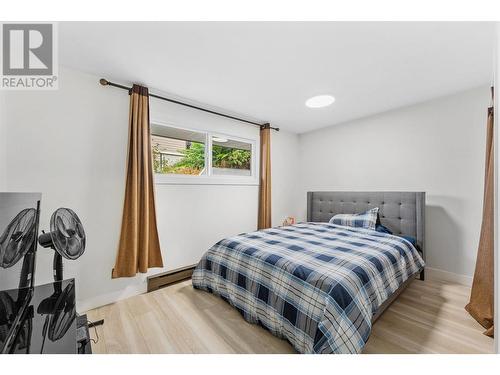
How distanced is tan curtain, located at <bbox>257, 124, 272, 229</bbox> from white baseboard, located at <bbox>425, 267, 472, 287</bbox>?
2.23 meters

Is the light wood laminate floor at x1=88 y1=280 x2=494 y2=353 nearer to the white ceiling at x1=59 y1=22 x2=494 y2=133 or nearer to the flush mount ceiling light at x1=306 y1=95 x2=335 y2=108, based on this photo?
the white ceiling at x1=59 y1=22 x2=494 y2=133

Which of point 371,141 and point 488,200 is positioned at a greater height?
point 371,141

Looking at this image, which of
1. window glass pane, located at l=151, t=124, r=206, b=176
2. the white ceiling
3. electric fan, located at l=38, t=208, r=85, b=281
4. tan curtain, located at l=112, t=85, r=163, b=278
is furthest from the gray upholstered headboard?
electric fan, located at l=38, t=208, r=85, b=281

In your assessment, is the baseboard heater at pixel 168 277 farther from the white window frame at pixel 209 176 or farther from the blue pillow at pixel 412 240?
the blue pillow at pixel 412 240

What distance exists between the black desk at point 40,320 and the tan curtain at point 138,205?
2.85 feet

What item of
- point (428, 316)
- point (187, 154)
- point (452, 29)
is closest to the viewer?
point (452, 29)

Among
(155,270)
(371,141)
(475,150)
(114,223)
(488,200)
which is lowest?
(155,270)

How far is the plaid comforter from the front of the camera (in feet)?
4.54

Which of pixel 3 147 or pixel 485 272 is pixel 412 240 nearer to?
pixel 485 272

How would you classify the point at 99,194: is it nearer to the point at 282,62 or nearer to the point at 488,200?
the point at 282,62

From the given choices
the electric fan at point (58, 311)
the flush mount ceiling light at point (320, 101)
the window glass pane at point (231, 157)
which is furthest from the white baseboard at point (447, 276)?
the electric fan at point (58, 311)

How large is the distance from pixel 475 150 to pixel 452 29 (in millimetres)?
1662
